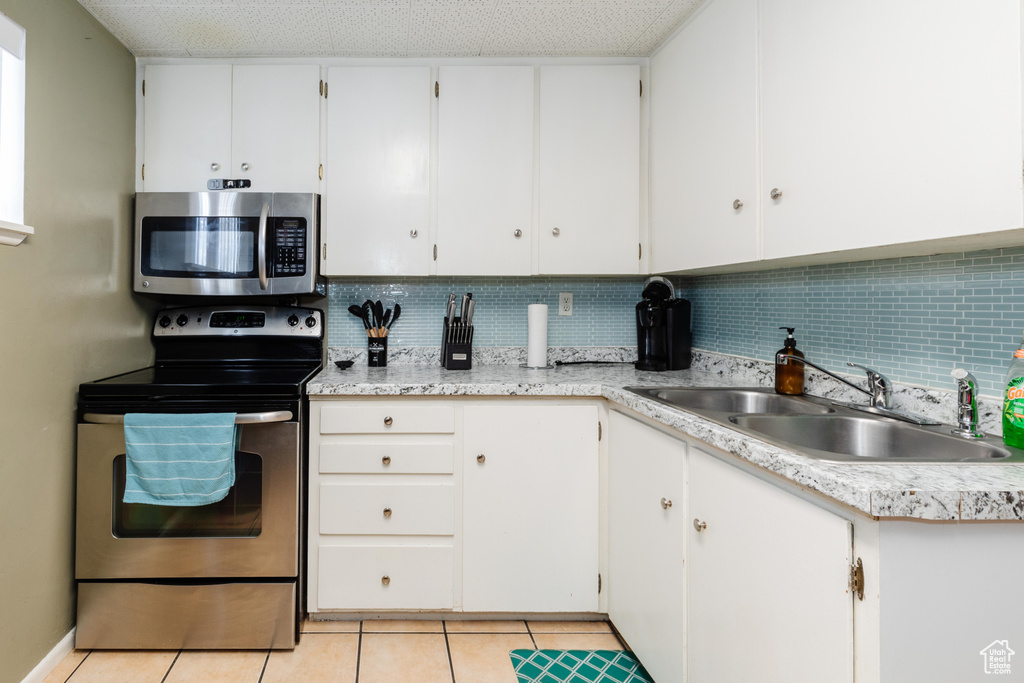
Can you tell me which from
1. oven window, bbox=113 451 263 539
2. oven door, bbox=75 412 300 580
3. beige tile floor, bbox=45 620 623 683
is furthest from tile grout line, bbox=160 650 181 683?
oven window, bbox=113 451 263 539

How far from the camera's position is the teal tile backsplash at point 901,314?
1221mm

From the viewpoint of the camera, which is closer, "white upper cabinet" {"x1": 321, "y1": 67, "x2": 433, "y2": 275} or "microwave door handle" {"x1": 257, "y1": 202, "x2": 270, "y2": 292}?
"microwave door handle" {"x1": 257, "y1": 202, "x2": 270, "y2": 292}

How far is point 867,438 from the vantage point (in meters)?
1.35

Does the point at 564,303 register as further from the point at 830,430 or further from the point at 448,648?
the point at 448,648

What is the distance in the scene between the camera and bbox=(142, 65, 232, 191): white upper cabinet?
2170 mm

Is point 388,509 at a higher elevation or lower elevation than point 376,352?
lower

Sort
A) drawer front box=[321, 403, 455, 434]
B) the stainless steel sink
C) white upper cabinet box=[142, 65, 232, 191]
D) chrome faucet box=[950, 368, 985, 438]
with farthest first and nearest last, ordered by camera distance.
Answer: white upper cabinet box=[142, 65, 232, 191] → drawer front box=[321, 403, 455, 434] → chrome faucet box=[950, 368, 985, 438] → the stainless steel sink

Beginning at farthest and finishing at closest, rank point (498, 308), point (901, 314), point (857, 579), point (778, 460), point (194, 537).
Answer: point (498, 308) → point (194, 537) → point (901, 314) → point (778, 460) → point (857, 579)

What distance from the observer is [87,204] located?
1.87m

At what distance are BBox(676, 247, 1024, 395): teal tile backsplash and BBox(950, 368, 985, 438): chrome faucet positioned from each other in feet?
0.27

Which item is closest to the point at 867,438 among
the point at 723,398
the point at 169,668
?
the point at 723,398

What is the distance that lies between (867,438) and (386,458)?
1412 mm

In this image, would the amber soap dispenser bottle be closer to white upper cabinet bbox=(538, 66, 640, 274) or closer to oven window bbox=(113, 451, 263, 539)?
white upper cabinet bbox=(538, 66, 640, 274)

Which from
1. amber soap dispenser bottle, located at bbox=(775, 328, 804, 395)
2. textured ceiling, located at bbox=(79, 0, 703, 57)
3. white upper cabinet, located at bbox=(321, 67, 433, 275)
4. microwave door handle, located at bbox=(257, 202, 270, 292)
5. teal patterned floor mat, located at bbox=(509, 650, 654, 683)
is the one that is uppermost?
textured ceiling, located at bbox=(79, 0, 703, 57)
